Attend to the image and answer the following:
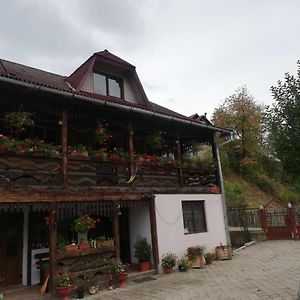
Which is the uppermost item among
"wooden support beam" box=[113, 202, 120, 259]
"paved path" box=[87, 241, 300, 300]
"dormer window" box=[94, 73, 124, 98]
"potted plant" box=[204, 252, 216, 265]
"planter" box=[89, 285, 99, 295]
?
"dormer window" box=[94, 73, 124, 98]

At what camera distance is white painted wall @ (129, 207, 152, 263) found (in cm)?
1171

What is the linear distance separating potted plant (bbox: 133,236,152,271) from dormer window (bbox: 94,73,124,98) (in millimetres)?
6290

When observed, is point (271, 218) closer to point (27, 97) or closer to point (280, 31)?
point (280, 31)

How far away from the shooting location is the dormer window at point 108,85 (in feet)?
44.2

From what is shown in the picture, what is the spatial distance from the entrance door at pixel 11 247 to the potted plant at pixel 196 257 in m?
5.85


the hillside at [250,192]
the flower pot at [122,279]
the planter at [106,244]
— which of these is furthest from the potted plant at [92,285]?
the hillside at [250,192]

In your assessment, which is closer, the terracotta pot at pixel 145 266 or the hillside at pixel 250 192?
the terracotta pot at pixel 145 266

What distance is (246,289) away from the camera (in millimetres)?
8016

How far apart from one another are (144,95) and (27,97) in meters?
5.99

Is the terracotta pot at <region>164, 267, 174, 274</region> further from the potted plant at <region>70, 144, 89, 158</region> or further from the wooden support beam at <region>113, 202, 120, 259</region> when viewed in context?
the potted plant at <region>70, 144, 89, 158</region>

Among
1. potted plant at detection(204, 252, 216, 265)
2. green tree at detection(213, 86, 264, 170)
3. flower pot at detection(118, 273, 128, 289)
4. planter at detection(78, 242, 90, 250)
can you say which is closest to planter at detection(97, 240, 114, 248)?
planter at detection(78, 242, 90, 250)

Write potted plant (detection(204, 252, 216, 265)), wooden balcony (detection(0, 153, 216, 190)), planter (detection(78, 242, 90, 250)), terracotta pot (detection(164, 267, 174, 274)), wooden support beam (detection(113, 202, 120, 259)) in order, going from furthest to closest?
potted plant (detection(204, 252, 216, 265)), terracotta pot (detection(164, 267, 174, 274)), wooden support beam (detection(113, 202, 120, 259)), planter (detection(78, 242, 90, 250)), wooden balcony (detection(0, 153, 216, 190))

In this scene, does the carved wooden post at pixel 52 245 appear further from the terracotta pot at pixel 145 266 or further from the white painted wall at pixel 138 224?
the white painted wall at pixel 138 224

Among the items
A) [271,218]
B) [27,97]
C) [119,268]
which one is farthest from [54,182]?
[271,218]
